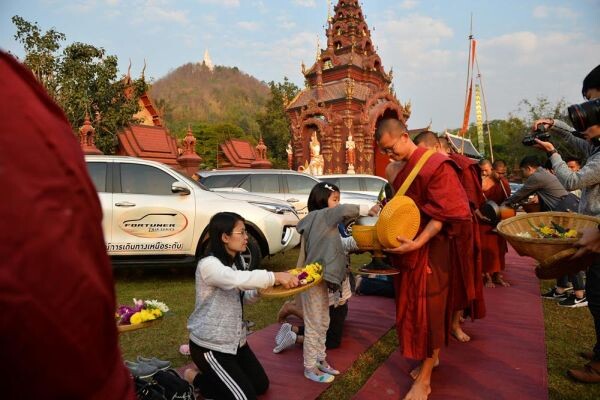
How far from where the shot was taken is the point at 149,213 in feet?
19.8

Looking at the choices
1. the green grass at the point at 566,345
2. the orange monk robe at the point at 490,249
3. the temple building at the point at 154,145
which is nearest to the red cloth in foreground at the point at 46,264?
the green grass at the point at 566,345

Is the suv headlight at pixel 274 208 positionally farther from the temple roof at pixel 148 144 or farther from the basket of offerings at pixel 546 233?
the temple roof at pixel 148 144

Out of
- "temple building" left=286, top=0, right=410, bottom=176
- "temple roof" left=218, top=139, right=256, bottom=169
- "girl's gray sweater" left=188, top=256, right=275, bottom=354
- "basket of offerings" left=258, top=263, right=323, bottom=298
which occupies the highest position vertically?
"temple building" left=286, top=0, right=410, bottom=176

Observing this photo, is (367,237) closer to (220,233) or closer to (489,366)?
(220,233)

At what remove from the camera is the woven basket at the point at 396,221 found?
8.52ft

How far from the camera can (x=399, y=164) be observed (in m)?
3.14

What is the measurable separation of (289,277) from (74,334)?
2.13m

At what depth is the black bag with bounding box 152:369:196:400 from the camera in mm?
2486

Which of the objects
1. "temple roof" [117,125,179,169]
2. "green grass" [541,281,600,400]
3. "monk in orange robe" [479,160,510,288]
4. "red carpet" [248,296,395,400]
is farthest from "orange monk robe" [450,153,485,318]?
"temple roof" [117,125,179,169]

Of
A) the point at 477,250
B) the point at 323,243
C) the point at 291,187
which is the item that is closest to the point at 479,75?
the point at 291,187

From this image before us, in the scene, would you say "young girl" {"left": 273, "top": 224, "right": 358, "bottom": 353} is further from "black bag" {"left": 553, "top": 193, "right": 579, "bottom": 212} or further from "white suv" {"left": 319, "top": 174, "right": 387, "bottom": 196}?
"white suv" {"left": 319, "top": 174, "right": 387, "bottom": 196}

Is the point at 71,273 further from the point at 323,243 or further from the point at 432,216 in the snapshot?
the point at 323,243

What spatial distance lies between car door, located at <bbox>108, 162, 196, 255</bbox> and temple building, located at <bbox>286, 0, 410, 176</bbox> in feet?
52.0

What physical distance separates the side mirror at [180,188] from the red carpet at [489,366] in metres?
4.01
